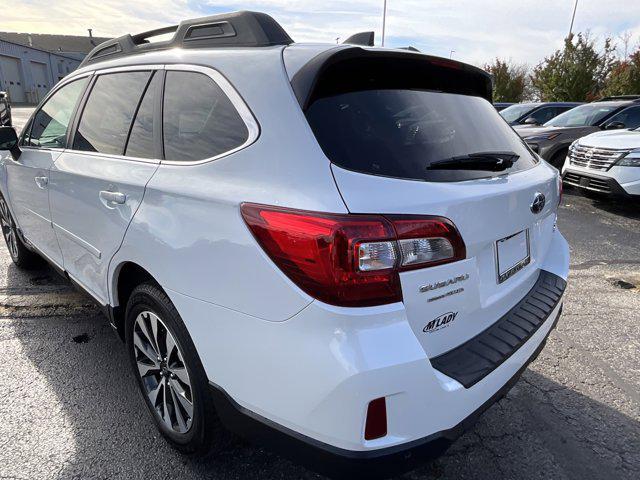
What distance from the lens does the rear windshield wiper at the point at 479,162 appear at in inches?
68.2

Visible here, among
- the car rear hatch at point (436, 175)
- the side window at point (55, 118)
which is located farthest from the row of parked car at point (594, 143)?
the side window at point (55, 118)

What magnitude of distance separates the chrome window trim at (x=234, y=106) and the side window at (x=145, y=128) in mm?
201

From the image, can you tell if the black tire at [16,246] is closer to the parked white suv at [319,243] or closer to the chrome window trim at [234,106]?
the parked white suv at [319,243]

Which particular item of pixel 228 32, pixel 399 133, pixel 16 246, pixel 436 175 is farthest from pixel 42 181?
pixel 436 175

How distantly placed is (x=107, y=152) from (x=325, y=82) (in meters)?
1.39

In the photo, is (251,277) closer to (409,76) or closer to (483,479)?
(409,76)

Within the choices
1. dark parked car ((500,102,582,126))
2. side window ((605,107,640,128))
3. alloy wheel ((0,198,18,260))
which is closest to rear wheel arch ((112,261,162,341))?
alloy wheel ((0,198,18,260))

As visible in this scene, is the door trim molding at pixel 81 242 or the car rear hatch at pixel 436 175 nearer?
the car rear hatch at pixel 436 175

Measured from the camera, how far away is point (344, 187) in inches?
57.0

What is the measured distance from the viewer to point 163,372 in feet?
7.22

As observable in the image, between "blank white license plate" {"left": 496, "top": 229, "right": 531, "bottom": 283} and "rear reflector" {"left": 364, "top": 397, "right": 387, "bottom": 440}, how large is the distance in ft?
2.56

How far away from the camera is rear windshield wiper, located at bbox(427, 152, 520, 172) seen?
1731 mm

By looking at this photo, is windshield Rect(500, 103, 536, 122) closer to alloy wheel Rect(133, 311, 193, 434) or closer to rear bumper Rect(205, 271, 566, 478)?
rear bumper Rect(205, 271, 566, 478)

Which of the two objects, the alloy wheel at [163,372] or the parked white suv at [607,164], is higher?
the alloy wheel at [163,372]
